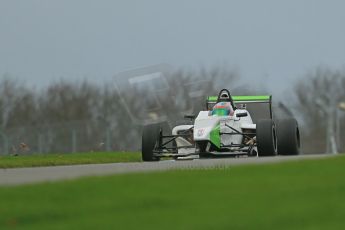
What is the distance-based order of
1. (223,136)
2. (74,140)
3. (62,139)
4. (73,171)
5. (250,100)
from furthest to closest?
(74,140)
(62,139)
(250,100)
(223,136)
(73,171)

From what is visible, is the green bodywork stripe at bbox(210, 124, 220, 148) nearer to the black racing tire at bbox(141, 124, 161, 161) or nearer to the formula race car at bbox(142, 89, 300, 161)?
the formula race car at bbox(142, 89, 300, 161)

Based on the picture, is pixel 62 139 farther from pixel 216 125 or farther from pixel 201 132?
pixel 201 132

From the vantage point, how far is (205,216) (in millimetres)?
6473

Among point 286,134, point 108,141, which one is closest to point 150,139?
point 286,134

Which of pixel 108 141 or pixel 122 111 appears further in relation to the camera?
pixel 122 111

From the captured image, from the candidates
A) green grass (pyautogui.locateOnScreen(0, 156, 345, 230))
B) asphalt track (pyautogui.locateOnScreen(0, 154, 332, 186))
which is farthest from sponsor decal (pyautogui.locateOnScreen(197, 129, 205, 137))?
green grass (pyautogui.locateOnScreen(0, 156, 345, 230))

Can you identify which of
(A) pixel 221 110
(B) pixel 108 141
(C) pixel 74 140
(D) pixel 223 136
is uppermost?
(A) pixel 221 110

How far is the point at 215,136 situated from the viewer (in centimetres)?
1933

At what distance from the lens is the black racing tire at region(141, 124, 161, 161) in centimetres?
2000

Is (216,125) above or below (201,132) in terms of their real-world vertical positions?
above

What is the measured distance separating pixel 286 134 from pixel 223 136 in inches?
60.7

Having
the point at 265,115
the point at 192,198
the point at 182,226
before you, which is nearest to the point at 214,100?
the point at 265,115

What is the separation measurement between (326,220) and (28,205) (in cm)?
267

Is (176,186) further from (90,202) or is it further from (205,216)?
(205,216)
